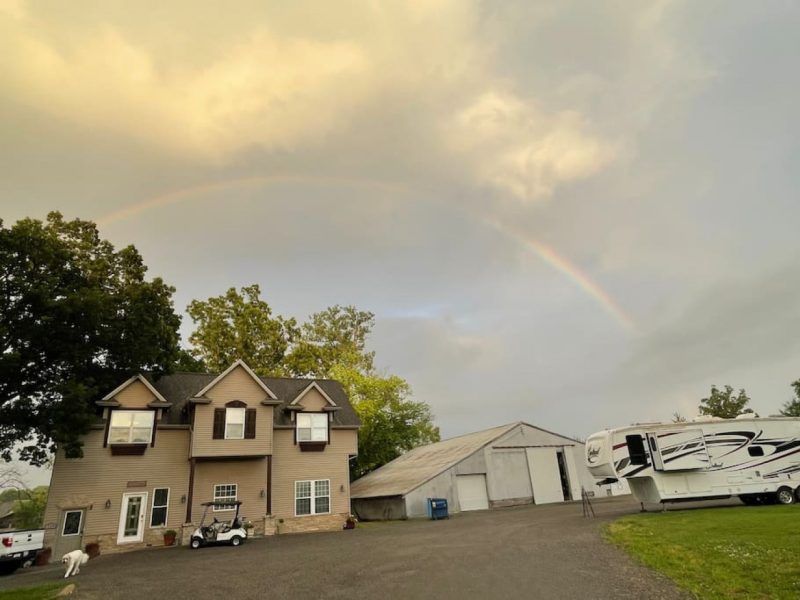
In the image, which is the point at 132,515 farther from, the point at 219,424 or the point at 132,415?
the point at 219,424

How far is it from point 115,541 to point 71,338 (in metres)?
10.8

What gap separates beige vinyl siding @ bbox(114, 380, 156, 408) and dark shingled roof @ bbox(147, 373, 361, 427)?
63.9 inches

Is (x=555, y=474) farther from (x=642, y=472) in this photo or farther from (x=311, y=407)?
(x=311, y=407)

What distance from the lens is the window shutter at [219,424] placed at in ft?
91.6

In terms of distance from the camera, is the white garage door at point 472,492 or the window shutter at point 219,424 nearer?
the window shutter at point 219,424

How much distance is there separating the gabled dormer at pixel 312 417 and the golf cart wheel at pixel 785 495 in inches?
967

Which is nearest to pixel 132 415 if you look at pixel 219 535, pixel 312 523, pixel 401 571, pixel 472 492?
pixel 219 535

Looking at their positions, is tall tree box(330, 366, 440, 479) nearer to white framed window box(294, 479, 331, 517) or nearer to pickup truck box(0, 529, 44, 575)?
white framed window box(294, 479, 331, 517)

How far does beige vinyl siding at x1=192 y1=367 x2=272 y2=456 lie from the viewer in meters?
27.5

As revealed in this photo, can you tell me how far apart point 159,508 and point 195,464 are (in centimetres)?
278

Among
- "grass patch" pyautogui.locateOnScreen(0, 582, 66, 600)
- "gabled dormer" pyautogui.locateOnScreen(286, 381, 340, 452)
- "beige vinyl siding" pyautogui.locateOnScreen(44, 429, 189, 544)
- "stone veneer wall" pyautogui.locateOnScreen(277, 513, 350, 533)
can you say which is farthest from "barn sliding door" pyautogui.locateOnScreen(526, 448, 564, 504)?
"grass patch" pyautogui.locateOnScreen(0, 582, 66, 600)

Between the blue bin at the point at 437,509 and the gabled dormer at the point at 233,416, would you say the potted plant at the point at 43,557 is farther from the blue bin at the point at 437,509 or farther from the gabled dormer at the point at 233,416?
the blue bin at the point at 437,509

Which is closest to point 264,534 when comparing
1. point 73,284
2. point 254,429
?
point 254,429

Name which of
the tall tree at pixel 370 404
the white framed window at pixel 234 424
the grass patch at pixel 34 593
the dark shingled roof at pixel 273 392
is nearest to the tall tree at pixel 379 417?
the tall tree at pixel 370 404
